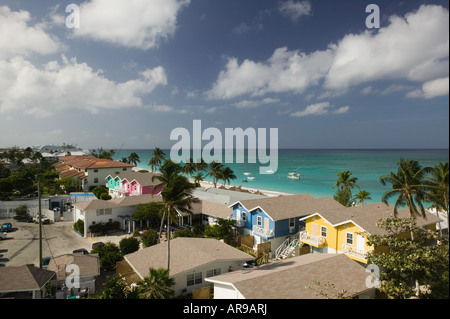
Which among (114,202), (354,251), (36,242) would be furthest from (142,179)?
(354,251)

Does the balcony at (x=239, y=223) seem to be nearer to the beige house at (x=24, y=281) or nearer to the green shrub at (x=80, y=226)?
the beige house at (x=24, y=281)

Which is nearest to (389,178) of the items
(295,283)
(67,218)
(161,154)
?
(295,283)

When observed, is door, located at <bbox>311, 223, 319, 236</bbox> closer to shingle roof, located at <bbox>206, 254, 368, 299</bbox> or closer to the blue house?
the blue house

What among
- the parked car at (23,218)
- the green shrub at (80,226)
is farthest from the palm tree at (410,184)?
the parked car at (23,218)

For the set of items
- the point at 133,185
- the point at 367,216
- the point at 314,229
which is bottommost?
the point at 314,229

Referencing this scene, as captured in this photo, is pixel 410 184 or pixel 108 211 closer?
pixel 410 184

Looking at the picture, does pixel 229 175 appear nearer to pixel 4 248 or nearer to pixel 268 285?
pixel 4 248

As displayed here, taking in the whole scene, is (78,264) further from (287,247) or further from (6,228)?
(6,228)
